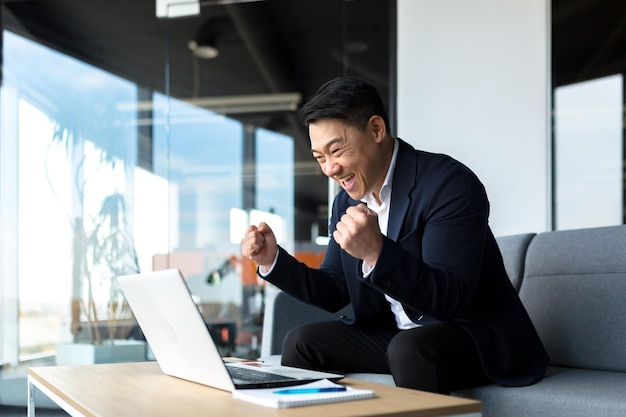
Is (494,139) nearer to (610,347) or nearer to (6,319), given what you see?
(610,347)

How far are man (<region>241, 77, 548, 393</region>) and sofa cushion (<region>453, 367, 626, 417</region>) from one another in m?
0.04

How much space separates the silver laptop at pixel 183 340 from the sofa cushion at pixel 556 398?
443 mm

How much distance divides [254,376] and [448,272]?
0.45 m

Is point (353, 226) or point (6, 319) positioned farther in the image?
point (6, 319)

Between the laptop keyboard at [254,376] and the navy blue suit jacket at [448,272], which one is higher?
the navy blue suit jacket at [448,272]

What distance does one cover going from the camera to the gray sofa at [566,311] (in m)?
1.84

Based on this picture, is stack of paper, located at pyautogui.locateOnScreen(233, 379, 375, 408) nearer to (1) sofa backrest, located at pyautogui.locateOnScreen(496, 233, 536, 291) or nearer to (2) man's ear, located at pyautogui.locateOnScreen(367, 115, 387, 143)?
(2) man's ear, located at pyautogui.locateOnScreen(367, 115, 387, 143)

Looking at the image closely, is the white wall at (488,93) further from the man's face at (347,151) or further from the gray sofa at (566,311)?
the man's face at (347,151)

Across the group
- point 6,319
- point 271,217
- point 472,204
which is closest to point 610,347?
point 472,204

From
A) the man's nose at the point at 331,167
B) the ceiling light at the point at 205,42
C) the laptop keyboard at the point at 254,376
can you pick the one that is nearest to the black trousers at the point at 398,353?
the laptop keyboard at the point at 254,376

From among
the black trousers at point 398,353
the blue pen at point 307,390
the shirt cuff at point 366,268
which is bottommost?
the black trousers at point 398,353

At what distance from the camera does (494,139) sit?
3480 mm

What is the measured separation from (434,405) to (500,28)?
2.59m

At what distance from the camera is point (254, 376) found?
155 cm
